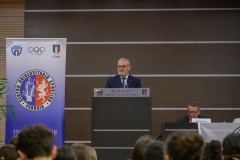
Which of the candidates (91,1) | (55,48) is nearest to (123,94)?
(55,48)

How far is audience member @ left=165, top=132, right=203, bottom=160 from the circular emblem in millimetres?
5387

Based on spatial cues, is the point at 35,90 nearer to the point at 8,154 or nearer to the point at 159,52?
the point at 159,52

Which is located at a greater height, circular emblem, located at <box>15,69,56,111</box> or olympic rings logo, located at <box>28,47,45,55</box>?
olympic rings logo, located at <box>28,47,45,55</box>

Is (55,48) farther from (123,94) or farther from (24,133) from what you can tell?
(24,133)

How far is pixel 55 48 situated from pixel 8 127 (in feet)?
4.16

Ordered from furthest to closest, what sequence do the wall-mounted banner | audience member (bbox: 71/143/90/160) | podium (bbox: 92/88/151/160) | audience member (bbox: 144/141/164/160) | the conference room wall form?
1. the conference room wall
2. the wall-mounted banner
3. podium (bbox: 92/88/151/160)
4. audience member (bbox: 71/143/90/160)
5. audience member (bbox: 144/141/164/160)

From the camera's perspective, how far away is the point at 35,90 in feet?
24.4

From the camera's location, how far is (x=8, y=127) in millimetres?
7352

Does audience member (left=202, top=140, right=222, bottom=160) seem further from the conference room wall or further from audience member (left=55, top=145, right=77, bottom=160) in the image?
the conference room wall

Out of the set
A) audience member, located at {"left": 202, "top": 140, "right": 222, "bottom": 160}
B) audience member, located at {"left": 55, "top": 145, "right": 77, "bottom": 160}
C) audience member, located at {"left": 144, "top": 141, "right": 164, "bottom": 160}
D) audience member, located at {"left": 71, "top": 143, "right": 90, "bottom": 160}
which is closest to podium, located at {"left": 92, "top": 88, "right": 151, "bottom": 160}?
audience member, located at {"left": 202, "top": 140, "right": 222, "bottom": 160}

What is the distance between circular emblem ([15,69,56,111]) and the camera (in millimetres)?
7391

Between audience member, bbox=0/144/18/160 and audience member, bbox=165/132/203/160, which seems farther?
audience member, bbox=0/144/18/160

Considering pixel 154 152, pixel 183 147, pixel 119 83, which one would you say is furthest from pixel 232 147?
pixel 119 83

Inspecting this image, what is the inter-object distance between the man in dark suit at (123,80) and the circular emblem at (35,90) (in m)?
1.03
